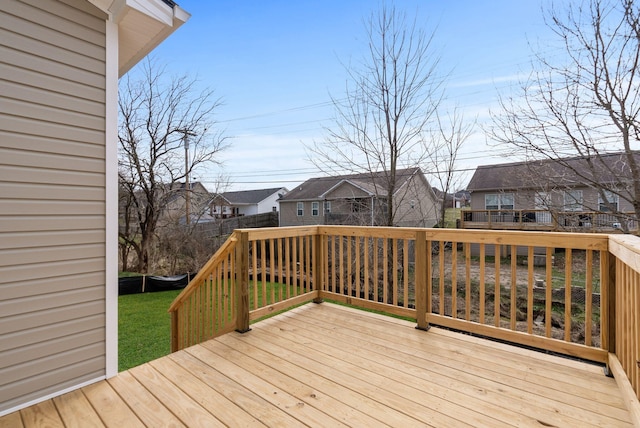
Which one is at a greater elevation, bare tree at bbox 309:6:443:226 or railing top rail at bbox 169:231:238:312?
bare tree at bbox 309:6:443:226

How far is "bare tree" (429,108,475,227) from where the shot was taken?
22.2 feet

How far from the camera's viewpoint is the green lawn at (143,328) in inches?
215

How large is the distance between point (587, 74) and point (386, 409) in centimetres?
556

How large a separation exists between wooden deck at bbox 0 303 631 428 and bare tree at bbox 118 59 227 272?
9313 mm

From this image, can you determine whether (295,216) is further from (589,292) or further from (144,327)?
(589,292)

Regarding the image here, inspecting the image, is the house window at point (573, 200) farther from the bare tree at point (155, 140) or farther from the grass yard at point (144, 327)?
the bare tree at point (155, 140)

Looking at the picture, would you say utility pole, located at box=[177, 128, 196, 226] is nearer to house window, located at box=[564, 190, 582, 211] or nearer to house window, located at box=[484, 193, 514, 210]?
house window, located at box=[564, 190, 582, 211]

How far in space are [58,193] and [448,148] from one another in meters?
6.83

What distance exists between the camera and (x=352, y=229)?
3547 mm

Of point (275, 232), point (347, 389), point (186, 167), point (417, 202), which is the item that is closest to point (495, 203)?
point (417, 202)

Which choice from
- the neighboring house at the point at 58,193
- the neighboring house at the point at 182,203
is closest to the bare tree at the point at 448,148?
the neighboring house at the point at 58,193

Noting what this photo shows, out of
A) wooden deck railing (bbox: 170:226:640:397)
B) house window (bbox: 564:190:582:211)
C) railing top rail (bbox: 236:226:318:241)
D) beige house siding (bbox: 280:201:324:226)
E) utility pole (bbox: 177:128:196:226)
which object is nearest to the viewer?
wooden deck railing (bbox: 170:226:640:397)

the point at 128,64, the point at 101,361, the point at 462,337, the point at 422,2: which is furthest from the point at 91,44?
the point at 422,2

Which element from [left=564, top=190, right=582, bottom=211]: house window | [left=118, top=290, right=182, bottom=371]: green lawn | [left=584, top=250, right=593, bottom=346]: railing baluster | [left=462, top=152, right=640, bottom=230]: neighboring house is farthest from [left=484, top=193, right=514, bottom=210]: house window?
[left=118, top=290, right=182, bottom=371]: green lawn
